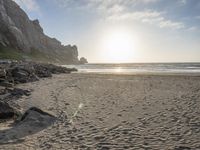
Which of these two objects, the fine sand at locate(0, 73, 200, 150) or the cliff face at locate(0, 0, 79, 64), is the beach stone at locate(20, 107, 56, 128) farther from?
the cliff face at locate(0, 0, 79, 64)

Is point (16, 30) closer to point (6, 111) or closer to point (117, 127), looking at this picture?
point (6, 111)

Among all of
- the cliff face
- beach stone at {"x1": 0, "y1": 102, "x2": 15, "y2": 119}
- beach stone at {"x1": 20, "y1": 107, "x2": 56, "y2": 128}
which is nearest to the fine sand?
beach stone at {"x1": 20, "y1": 107, "x2": 56, "y2": 128}

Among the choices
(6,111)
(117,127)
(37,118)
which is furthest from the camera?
(6,111)

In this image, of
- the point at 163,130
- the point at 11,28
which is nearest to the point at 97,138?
the point at 163,130

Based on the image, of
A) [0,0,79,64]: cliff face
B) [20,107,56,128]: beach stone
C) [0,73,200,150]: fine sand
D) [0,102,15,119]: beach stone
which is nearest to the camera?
[0,73,200,150]: fine sand

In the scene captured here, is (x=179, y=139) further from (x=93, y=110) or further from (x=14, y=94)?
(x=14, y=94)

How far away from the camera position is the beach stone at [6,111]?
15.0 meters

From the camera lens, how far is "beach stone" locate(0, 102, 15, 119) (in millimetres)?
15016

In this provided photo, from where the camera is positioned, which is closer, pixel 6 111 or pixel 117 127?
pixel 117 127

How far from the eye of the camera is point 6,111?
599 inches

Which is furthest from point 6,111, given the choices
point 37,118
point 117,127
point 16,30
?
point 16,30

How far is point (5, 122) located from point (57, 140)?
4694mm

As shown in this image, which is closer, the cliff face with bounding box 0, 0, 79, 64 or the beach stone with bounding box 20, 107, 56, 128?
the beach stone with bounding box 20, 107, 56, 128

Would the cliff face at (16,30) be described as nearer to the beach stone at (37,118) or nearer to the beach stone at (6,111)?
the beach stone at (6,111)
